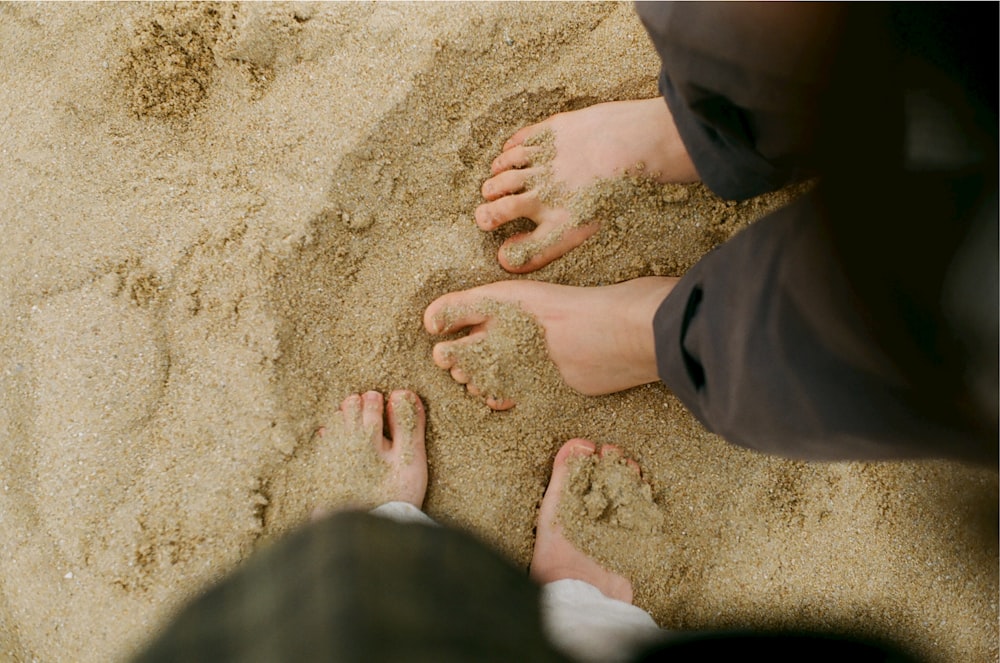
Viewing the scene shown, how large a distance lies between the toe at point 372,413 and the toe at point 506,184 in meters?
0.44

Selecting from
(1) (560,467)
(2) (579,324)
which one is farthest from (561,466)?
(2) (579,324)

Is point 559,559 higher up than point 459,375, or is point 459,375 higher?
point 459,375

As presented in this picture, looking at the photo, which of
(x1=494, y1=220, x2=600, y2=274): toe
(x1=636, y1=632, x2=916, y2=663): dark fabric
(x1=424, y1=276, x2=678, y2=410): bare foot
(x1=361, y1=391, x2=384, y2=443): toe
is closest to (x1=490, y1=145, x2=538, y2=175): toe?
(x1=494, y1=220, x2=600, y2=274): toe

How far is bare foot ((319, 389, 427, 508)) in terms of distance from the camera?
1111 millimetres

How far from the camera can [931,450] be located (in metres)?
0.75

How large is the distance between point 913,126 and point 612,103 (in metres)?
0.62

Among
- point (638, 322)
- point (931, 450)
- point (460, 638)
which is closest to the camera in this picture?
point (460, 638)

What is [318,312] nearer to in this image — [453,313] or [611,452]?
[453,313]

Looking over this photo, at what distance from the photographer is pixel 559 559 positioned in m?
1.14

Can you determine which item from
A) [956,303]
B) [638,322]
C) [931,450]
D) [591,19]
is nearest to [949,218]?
[956,303]

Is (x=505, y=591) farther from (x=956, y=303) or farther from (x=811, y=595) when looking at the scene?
(x=811, y=595)

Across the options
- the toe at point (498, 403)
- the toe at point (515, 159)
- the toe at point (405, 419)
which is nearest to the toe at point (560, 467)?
the toe at point (498, 403)

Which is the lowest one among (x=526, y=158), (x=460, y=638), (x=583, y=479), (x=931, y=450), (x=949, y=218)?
(x=583, y=479)

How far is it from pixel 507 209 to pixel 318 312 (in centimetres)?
40
